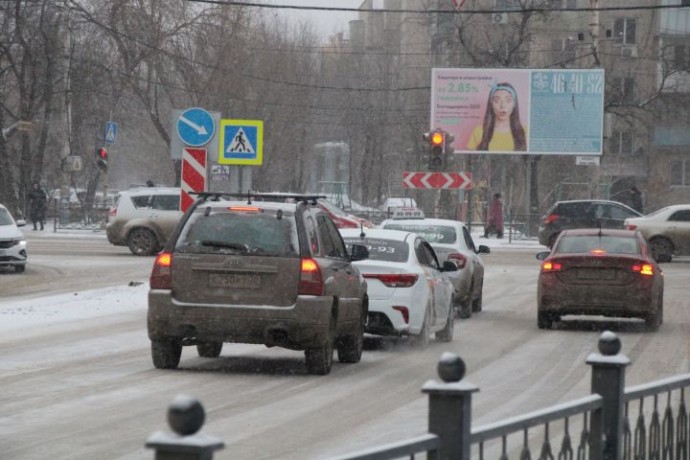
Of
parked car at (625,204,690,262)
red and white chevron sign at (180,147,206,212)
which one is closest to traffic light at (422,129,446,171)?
parked car at (625,204,690,262)

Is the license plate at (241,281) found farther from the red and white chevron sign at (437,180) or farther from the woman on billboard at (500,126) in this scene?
the woman on billboard at (500,126)

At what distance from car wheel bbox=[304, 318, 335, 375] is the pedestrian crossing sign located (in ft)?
28.2

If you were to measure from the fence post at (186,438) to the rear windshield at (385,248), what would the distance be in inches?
559

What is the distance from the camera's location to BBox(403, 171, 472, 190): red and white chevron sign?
3909 cm

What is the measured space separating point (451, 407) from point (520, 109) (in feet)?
173

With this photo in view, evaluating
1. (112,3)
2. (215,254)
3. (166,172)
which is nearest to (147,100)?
(112,3)

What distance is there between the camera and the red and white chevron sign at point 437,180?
1539 inches

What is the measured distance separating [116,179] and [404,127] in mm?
70745

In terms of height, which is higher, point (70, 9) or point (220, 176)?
point (70, 9)

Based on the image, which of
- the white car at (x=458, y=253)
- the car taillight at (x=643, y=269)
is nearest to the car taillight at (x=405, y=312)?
the car taillight at (x=643, y=269)

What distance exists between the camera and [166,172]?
81.0m

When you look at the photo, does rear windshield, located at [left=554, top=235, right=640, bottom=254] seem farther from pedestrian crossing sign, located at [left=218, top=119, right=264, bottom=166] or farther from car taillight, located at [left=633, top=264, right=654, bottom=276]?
pedestrian crossing sign, located at [left=218, top=119, right=264, bottom=166]

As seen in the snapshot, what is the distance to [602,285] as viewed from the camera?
67.1 ft

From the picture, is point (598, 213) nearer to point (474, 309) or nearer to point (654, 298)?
point (474, 309)
